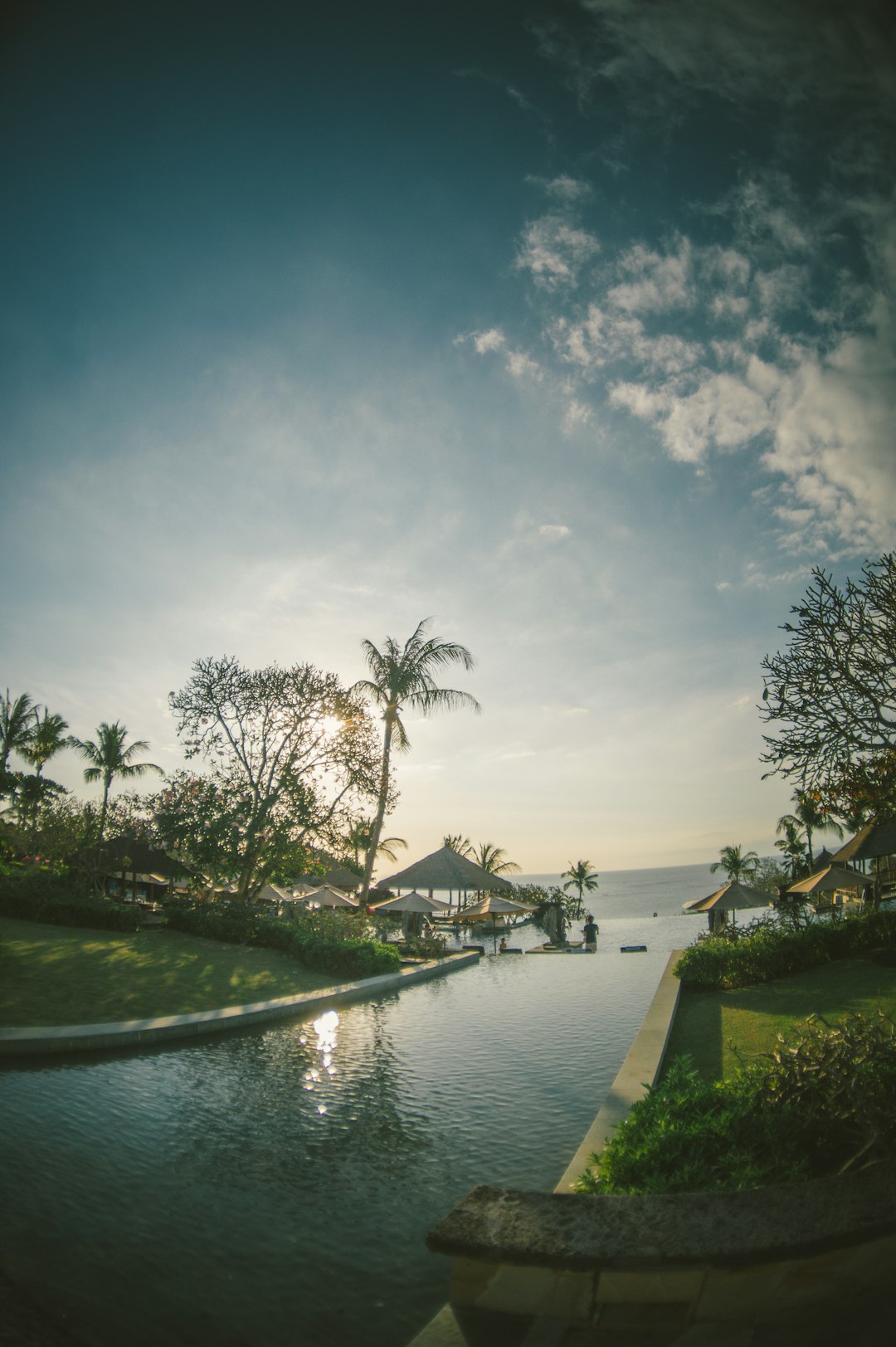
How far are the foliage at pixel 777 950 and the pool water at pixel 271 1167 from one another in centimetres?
445

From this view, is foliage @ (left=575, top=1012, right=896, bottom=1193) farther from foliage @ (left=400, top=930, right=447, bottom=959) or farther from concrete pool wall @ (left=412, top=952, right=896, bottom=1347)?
foliage @ (left=400, top=930, right=447, bottom=959)

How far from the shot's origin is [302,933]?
19.7m

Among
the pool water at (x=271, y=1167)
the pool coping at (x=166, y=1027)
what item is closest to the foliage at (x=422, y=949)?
the pool coping at (x=166, y=1027)

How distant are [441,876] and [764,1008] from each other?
2732 centimetres

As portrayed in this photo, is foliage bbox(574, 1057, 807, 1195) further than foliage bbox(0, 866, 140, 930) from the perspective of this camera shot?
No

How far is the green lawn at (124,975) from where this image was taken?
10.8 meters

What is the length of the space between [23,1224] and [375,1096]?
4.27m

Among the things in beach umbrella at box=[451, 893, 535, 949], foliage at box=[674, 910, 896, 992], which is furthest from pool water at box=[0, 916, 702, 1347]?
beach umbrella at box=[451, 893, 535, 949]

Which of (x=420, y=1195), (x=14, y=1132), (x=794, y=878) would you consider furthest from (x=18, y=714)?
(x=794, y=878)

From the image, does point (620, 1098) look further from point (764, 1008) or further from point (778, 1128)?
point (764, 1008)

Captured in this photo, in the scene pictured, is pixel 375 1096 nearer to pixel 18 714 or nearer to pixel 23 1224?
pixel 23 1224

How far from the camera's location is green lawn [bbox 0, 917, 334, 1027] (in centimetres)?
1077

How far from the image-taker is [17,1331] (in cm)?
342

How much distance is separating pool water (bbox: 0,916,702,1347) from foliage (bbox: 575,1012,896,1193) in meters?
→ 1.48
